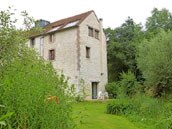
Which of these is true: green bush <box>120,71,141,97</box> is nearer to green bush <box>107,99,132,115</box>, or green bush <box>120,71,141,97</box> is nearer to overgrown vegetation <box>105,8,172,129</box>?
overgrown vegetation <box>105,8,172,129</box>

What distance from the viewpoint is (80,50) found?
1781 centimetres

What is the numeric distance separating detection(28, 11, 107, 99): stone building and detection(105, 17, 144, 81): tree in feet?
16.5

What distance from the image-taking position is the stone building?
17812mm

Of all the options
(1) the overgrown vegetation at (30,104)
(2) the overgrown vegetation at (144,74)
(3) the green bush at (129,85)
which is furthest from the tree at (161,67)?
(1) the overgrown vegetation at (30,104)

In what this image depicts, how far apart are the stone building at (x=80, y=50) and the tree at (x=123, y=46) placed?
504cm

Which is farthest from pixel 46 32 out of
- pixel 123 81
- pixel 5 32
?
pixel 5 32

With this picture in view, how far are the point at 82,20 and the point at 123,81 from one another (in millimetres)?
11057

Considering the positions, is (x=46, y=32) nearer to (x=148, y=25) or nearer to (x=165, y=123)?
(x=165, y=123)

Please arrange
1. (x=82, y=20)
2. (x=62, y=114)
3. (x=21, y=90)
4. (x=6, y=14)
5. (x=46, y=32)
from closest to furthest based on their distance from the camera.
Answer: (x=21, y=90), (x=62, y=114), (x=6, y=14), (x=82, y=20), (x=46, y=32)

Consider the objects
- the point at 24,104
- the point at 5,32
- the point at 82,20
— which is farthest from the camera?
the point at 82,20

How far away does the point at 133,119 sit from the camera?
7441mm

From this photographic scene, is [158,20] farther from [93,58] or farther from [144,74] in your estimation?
[144,74]

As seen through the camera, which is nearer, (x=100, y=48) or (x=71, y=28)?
(x=71, y=28)

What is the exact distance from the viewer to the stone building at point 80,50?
1781 cm
